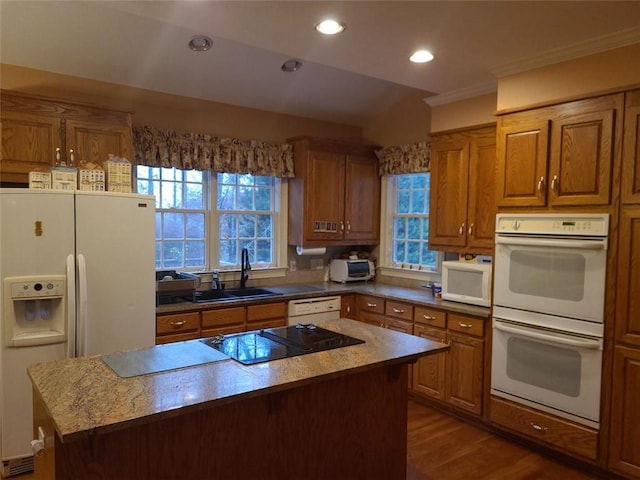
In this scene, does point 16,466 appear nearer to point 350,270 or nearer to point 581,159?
point 350,270

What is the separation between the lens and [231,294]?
4.05m

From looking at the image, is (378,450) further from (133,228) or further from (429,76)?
(429,76)

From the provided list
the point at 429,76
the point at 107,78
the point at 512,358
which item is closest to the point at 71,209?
the point at 107,78

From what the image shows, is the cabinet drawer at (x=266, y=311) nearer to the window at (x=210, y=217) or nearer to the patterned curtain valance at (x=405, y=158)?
the window at (x=210, y=217)

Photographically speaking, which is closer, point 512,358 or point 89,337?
point 89,337

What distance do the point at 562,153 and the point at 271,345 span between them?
2.10m

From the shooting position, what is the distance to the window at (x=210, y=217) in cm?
391

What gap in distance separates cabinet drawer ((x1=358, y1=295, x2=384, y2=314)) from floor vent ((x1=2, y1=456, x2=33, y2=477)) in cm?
270

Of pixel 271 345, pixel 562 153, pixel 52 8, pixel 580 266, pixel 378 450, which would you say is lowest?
pixel 378 450

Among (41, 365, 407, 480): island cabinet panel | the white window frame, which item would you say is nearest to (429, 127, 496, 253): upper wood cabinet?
the white window frame

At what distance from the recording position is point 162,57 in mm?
3416

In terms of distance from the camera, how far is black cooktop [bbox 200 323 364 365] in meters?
2.04

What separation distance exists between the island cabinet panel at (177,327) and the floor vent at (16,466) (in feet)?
3.19

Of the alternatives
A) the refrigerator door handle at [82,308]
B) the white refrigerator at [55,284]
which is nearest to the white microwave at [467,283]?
the white refrigerator at [55,284]
